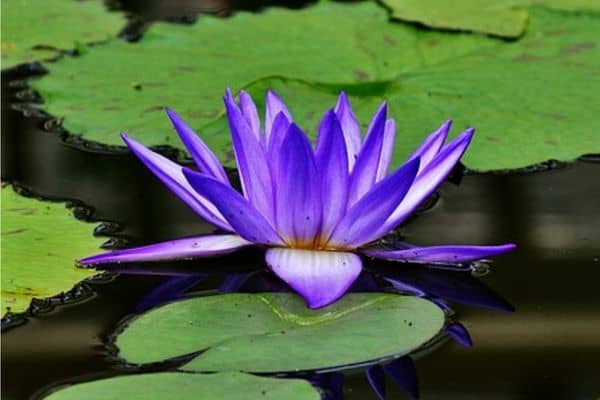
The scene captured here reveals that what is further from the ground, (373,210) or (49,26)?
(373,210)

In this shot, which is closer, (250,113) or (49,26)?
(250,113)

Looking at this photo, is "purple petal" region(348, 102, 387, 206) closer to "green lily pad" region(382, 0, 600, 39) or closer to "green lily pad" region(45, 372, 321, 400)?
"green lily pad" region(45, 372, 321, 400)

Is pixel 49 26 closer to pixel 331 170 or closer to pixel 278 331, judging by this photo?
pixel 331 170

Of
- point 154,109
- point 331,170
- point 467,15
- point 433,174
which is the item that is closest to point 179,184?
point 331,170

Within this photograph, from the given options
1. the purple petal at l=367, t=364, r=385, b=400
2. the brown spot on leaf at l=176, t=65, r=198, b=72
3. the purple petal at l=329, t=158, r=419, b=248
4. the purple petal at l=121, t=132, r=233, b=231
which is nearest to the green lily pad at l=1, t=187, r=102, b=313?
the purple petal at l=121, t=132, r=233, b=231

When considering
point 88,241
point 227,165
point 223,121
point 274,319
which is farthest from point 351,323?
point 223,121

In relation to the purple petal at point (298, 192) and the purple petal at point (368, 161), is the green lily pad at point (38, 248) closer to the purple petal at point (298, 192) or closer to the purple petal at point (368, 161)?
the purple petal at point (298, 192)

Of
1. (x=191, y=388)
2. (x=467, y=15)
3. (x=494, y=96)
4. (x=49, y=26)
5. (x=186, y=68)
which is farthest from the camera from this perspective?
(x=49, y=26)

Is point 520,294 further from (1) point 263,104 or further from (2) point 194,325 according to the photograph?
(1) point 263,104
